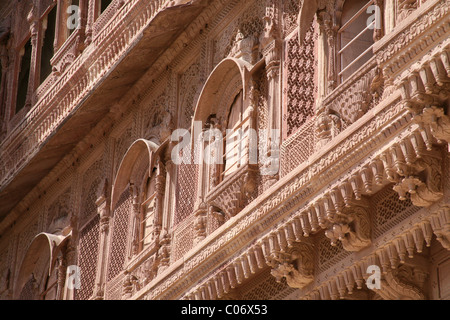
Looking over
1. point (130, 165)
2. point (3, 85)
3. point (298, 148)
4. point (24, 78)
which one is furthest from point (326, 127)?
point (3, 85)

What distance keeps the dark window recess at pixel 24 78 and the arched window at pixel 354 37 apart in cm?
660

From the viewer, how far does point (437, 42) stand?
23.8 ft

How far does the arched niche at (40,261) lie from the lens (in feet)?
42.2

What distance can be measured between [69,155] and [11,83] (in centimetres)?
232

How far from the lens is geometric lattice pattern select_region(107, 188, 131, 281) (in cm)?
1162

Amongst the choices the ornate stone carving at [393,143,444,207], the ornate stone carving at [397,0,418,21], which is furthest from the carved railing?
the ornate stone carving at [393,143,444,207]

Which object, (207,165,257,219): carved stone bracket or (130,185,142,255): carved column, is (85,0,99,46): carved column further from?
(207,165,257,219): carved stone bracket

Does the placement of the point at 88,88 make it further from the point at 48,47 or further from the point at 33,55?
the point at 48,47

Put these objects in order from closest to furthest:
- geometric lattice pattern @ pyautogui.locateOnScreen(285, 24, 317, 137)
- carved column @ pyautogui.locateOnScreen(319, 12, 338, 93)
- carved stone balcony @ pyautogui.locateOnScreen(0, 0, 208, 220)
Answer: carved column @ pyautogui.locateOnScreen(319, 12, 338, 93)
geometric lattice pattern @ pyautogui.locateOnScreen(285, 24, 317, 137)
carved stone balcony @ pyautogui.locateOnScreen(0, 0, 208, 220)

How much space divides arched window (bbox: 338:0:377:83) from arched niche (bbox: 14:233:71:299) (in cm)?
472

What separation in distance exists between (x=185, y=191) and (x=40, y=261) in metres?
3.32

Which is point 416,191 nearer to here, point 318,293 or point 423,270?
point 423,270

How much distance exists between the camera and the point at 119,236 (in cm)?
1177

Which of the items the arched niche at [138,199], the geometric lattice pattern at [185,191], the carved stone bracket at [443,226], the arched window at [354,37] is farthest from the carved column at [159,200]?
the carved stone bracket at [443,226]
